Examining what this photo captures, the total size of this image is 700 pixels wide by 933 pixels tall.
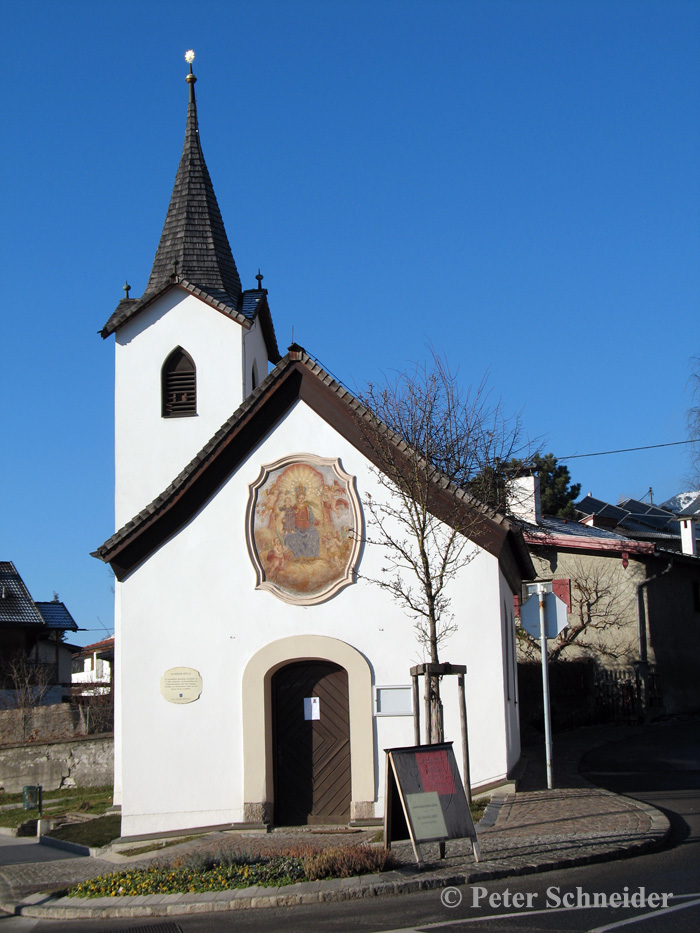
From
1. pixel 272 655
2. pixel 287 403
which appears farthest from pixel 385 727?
pixel 287 403

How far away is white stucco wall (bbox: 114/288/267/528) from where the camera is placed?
789 inches

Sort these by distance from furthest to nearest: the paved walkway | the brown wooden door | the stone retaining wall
Answer: 1. the stone retaining wall
2. the brown wooden door
3. the paved walkway

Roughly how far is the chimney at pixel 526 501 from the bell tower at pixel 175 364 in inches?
488

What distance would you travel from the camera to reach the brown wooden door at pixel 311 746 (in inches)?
587

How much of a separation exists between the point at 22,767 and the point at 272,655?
11768 mm

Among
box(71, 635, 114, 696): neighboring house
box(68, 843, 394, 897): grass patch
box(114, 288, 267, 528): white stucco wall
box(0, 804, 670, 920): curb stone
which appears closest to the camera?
box(0, 804, 670, 920): curb stone

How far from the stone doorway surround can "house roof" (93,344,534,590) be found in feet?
8.04

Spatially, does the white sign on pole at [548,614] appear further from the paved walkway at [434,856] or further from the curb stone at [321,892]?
the curb stone at [321,892]

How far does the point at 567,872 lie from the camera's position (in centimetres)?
964

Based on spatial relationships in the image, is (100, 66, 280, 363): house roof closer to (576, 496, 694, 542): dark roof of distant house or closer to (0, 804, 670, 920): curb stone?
(0, 804, 670, 920): curb stone

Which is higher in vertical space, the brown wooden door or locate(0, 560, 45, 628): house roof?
locate(0, 560, 45, 628): house roof

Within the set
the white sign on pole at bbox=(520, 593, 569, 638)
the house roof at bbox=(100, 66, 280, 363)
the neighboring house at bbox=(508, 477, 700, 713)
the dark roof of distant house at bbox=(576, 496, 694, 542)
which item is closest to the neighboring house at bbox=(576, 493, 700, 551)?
the dark roof of distant house at bbox=(576, 496, 694, 542)

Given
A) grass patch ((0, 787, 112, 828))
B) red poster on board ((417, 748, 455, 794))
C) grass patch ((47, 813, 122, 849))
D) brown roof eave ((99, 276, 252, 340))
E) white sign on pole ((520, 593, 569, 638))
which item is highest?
brown roof eave ((99, 276, 252, 340))

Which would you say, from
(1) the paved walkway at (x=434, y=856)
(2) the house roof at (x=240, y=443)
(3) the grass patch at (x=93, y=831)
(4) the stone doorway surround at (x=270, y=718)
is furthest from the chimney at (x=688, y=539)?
(3) the grass patch at (x=93, y=831)
